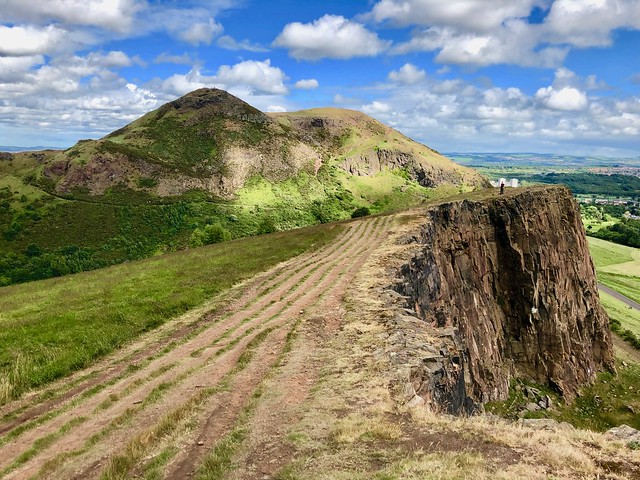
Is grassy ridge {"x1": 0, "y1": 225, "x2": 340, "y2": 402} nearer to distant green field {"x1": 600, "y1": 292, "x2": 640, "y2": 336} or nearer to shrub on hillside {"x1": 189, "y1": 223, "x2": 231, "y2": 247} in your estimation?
shrub on hillside {"x1": 189, "y1": 223, "x2": 231, "y2": 247}

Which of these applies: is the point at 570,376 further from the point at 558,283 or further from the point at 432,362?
the point at 432,362

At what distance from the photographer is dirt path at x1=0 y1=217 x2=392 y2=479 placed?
12.2 metres

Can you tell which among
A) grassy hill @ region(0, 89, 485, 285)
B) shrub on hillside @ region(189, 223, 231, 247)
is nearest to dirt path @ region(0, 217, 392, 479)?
shrub on hillside @ region(189, 223, 231, 247)

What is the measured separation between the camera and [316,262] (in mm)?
41719

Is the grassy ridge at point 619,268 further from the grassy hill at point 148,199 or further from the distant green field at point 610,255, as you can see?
the grassy hill at point 148,199

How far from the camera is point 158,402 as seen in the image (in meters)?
16.1

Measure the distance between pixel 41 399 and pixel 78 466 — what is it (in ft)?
21.4

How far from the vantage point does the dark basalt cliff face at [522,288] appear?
58.8 metres

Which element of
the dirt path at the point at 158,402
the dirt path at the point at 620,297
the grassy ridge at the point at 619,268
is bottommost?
the dirt path at the point at 620,297

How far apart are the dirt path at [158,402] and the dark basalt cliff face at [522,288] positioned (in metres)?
31.5

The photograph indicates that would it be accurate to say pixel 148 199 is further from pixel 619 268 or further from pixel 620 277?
pixel 619 268

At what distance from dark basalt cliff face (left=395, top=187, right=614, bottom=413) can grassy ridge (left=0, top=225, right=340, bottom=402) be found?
26057mm

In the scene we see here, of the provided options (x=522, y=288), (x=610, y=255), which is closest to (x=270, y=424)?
(x=522, y=288)

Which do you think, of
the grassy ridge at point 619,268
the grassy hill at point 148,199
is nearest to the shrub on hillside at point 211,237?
the grassy hill at point 148,199
